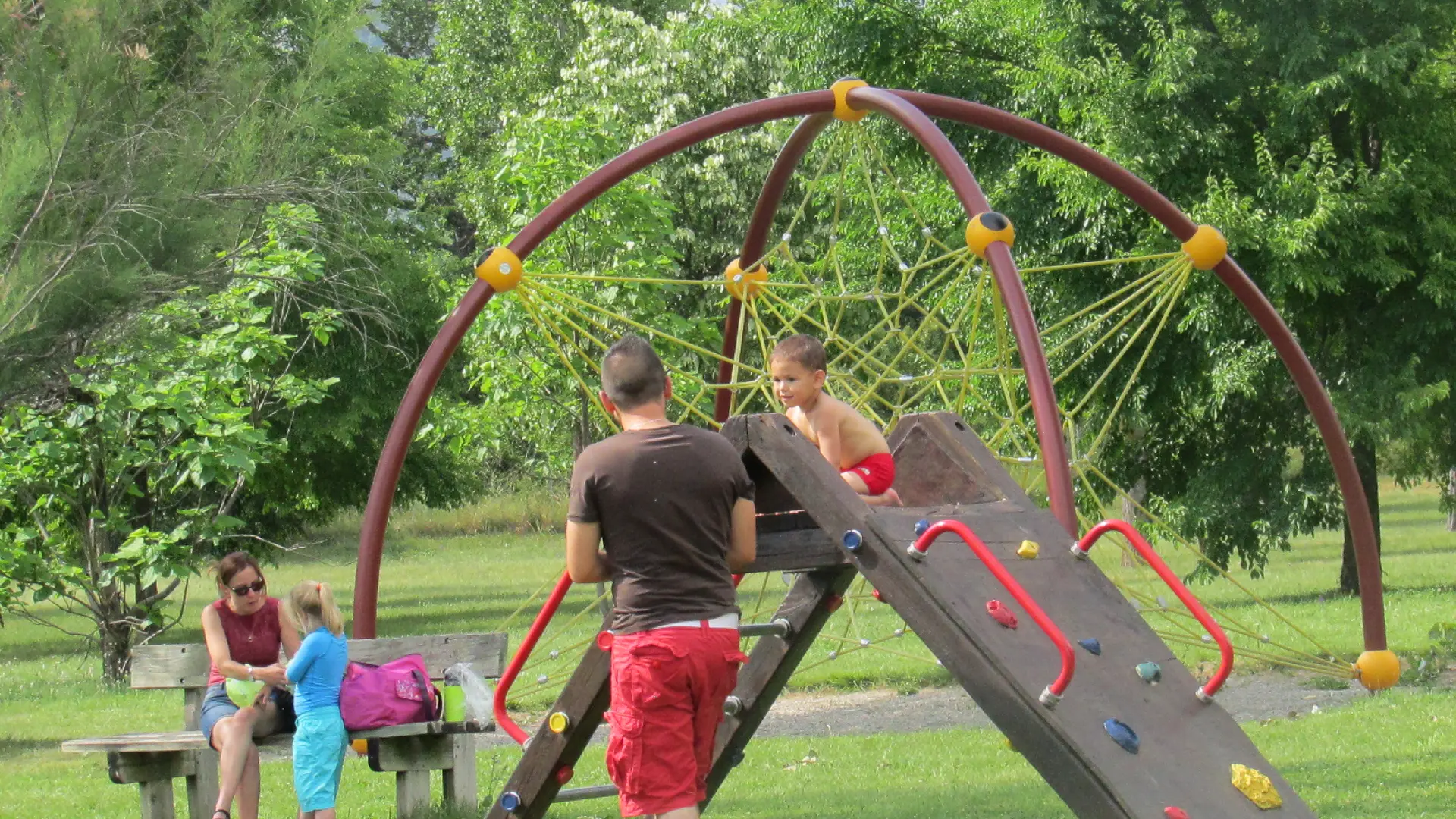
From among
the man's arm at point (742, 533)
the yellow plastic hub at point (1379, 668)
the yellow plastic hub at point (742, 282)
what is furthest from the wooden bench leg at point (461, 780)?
the yellow plastic hub at point (1379, 668)

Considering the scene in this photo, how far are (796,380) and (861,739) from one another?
Result: 4352 mm

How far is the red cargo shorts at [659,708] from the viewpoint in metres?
3.81

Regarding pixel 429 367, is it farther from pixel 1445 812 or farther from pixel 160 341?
pixel 1445 812

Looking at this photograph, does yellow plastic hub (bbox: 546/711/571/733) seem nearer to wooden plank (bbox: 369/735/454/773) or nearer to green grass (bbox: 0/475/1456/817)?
green grass (bbox: 0/475/1456/817)

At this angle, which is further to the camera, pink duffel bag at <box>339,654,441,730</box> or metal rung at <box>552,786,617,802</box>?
pink duffel bag at <box>339,654,441,730</box>

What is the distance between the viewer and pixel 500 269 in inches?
225

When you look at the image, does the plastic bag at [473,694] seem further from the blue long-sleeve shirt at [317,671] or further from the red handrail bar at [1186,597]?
the red handrail bar at [1186,597]

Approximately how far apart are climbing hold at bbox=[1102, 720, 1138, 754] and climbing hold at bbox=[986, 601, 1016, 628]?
389 mm

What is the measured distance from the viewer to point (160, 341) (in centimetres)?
585

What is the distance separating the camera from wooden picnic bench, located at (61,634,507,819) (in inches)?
230

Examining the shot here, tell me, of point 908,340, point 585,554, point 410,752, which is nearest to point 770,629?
point 585,554

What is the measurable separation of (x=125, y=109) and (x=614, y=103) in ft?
52.5

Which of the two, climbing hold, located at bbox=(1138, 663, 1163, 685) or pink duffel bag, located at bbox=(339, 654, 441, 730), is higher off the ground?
climbing hold, located at bbox=(1138, 663, 1163, 685)

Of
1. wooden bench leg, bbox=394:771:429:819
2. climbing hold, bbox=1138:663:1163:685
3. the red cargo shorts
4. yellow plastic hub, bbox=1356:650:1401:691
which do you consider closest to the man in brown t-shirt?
the red cargo shorts
